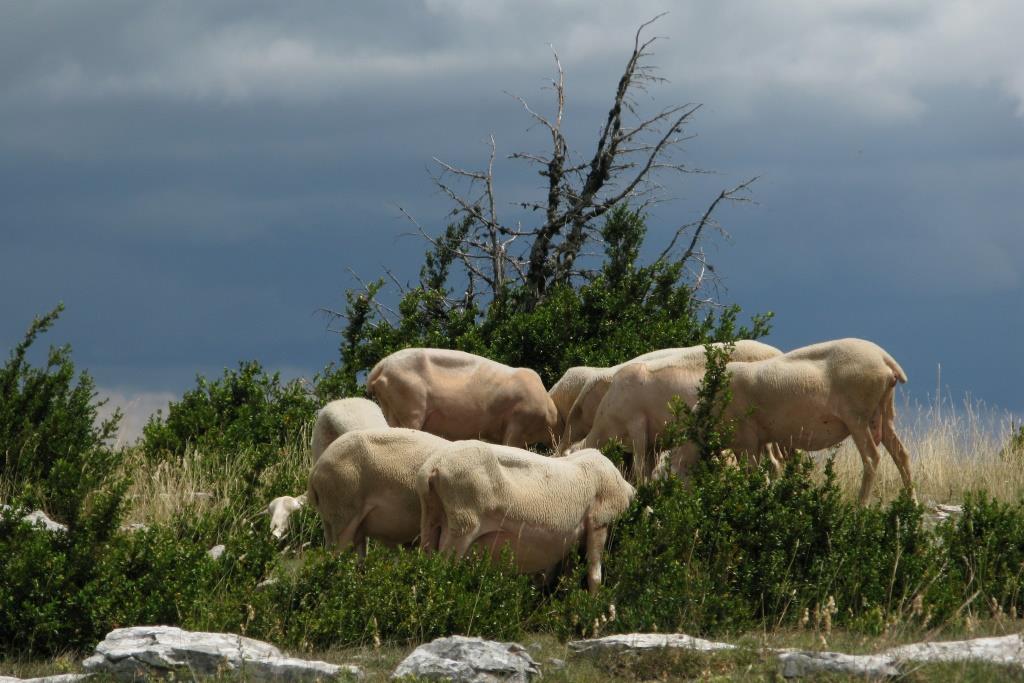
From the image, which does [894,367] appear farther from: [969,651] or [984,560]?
[969,651]

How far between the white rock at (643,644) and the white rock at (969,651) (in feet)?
3.19

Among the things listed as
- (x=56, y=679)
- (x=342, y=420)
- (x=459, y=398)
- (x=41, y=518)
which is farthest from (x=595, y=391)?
(x=56, y=679)

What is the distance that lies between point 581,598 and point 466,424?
5.16 meters

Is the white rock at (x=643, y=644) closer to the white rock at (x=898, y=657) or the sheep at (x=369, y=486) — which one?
the white rock at (x=898, y=657)

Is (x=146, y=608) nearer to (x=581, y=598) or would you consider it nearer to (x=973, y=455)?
(x=581, y=598)

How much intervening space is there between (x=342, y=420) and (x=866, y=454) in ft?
15.3

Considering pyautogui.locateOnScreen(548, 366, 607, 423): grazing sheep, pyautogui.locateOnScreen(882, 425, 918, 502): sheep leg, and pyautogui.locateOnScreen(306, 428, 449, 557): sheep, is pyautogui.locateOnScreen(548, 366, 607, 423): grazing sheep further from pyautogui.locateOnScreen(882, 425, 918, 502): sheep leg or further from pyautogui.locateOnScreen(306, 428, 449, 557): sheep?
pyautogui.locateOnScreen(306, 428, 449, 557): sheep

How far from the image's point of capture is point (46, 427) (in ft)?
48.4

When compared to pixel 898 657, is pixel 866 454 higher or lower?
higher

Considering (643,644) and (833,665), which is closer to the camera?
(833,665)

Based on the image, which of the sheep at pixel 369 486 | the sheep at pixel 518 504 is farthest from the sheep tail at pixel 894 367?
the sheep at pixel 369 486

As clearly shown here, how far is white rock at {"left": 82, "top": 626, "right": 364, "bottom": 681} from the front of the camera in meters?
7.30

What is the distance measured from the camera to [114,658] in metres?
7.58

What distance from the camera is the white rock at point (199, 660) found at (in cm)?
730
